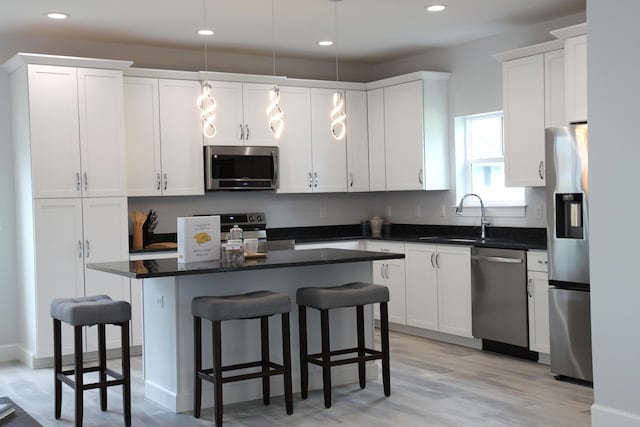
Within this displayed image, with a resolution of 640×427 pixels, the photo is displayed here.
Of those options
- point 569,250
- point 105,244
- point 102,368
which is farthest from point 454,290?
point 102,368

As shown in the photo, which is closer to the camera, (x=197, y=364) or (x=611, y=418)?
(x=611, y=418)

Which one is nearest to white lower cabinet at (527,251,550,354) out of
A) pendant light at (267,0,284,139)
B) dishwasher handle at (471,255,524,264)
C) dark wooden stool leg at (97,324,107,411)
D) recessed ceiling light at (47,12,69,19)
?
dishwasher handle at (471,255,524,264)

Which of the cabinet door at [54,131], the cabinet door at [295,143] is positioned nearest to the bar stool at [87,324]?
the cabinet door at [54,131]

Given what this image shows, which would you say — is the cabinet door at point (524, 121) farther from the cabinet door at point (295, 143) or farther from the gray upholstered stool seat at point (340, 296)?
the cabinet door at point (295, 143)

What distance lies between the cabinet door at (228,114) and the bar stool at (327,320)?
2.39 metres

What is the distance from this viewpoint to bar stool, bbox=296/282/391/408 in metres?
4.45

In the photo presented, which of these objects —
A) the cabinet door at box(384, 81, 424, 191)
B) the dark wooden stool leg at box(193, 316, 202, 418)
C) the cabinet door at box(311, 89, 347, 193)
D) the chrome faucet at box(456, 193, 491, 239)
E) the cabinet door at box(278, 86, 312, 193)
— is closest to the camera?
the dark wooden stool leg at box(193, 316, 202, 418)

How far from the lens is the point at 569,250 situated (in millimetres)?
4973

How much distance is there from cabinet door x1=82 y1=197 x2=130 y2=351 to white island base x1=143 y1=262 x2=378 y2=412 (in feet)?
4.38

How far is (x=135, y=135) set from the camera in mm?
6312

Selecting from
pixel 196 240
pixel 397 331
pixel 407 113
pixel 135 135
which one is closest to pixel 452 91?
pixel 407 113

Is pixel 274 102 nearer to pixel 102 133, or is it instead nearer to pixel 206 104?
pixel 206 104

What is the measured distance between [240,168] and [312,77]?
142cm

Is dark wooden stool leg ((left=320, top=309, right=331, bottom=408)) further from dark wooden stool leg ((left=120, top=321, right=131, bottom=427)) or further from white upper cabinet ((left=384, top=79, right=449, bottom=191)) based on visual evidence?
white upper cabinet ((left=384, top=79, right=449, bottom=191))
